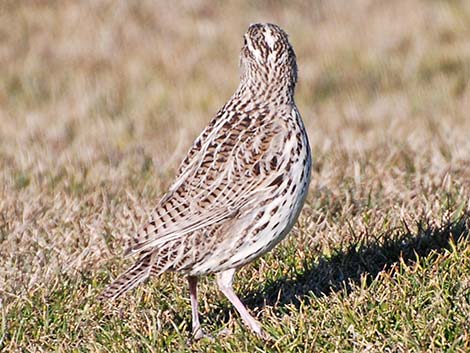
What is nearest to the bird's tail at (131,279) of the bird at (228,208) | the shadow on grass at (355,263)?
the bird at (228,208)

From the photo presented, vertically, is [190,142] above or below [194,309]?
below

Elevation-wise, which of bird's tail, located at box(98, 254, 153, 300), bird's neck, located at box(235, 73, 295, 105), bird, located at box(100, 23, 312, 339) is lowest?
bird's tail, located at box(98, 254, 153, 300)

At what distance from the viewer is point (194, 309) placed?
19.8 feet

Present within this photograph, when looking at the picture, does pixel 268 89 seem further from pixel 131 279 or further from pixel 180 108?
pixel 180 108

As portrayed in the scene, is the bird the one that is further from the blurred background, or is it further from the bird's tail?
the blurred background

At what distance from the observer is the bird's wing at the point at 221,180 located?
5.75 meters

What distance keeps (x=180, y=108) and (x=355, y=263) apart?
18.7 feet

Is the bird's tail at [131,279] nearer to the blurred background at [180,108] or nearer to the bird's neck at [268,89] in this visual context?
the blurred background at [180,108]

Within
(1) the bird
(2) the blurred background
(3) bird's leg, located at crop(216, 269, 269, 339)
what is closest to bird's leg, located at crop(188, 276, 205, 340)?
(1) the bird

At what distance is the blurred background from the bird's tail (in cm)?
86

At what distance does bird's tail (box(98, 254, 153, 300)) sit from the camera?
583 centimetres

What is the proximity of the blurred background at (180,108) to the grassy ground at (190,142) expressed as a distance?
0.03 metres

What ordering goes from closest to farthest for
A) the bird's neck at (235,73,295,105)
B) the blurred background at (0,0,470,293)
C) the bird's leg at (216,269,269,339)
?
the bird's leg at (216,269,269,339) < the bird's neck at (235,73,295,105) < the blurred background at (0,0,470,293)

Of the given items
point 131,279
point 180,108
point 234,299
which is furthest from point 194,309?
point 180,108
